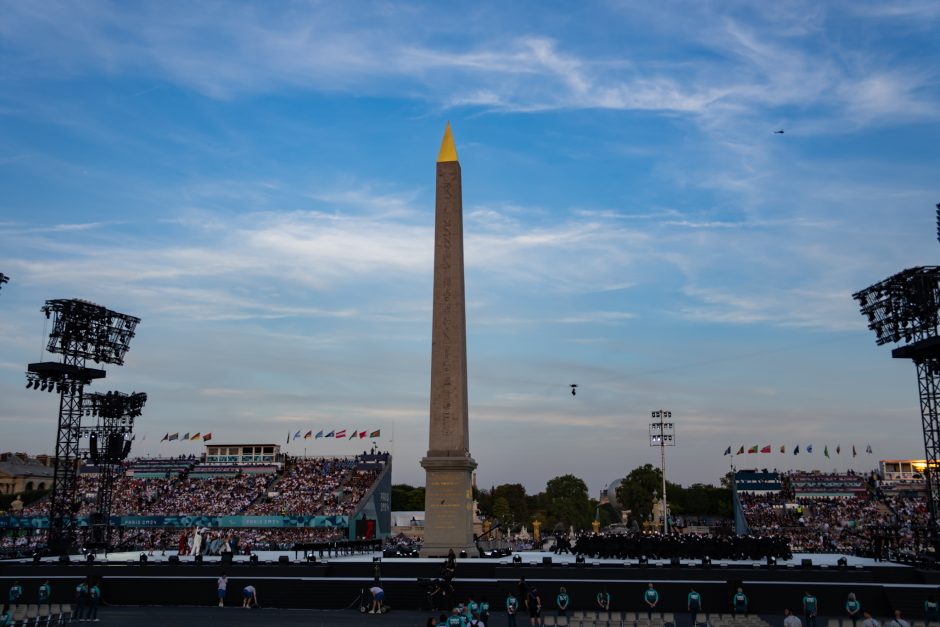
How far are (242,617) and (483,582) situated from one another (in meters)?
8.15

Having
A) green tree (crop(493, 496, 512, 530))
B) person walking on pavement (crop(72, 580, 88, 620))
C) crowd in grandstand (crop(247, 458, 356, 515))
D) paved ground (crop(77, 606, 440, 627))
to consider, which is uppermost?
crowd in grandstand (crop(247, 458, 356, 515))

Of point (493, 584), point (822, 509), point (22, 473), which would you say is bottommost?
point (493, 584)

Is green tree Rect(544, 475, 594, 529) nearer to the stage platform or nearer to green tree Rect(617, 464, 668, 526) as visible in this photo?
green tree Rect(617, 464, 668, 526)

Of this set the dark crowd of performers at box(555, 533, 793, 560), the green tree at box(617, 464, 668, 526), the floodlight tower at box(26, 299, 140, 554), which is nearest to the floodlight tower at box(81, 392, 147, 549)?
the floodlight tower at box(26, 299, 140, 554)

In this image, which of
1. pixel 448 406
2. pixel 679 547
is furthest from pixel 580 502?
pixel 448 406

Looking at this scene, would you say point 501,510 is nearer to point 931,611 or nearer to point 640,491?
point 640,491

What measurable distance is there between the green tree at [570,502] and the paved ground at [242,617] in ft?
257

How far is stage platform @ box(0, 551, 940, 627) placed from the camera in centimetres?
2578

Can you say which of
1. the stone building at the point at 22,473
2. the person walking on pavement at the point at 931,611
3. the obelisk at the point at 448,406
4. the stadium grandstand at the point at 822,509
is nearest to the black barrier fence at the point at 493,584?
the person walking on pavement at the point at 931,611

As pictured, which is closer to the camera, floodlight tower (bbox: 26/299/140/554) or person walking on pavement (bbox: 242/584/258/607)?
person walking on pavement (bbox: 242/584/258/607)

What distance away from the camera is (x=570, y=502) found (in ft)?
335

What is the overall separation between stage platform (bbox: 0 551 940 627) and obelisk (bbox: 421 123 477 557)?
5.59 feet

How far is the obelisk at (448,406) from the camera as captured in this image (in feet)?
102

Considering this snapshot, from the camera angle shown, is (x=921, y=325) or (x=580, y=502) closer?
(x=921, y=325)
